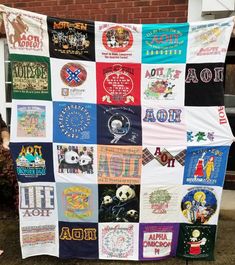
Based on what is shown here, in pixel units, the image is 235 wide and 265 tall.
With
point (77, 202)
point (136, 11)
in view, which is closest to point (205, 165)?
point (77, 202)

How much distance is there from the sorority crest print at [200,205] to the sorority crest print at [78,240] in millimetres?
823

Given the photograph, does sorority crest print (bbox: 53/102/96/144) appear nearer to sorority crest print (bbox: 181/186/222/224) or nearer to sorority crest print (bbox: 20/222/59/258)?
sorority crest print (bbox: 20/222/59/258)

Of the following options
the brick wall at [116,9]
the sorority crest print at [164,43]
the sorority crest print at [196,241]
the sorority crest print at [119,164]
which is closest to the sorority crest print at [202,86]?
the sorority crest print at [164,43]

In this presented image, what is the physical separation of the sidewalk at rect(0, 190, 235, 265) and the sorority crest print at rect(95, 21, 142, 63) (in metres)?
1.82

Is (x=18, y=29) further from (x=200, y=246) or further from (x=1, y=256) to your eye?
(x=200, y=246)

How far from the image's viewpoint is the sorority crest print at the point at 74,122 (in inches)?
109

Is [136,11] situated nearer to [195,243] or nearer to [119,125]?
[119,125]

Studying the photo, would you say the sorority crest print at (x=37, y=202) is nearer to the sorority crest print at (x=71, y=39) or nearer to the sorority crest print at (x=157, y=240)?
the sorority crest print at (x=157, y=240)

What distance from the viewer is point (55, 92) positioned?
2.74 metres

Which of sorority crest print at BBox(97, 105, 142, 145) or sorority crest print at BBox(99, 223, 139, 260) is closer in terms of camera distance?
sorority crest print at BBox(97, 105, 142, 145)

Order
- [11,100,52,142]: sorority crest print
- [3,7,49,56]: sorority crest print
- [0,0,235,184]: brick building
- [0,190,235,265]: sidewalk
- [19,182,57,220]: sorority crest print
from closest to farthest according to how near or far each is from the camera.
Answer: [3,7,49,56]: sorority crest print
[11,100,52,142]: sorority crest print
[19,182,57,220]: sorority crest print
[0,190,235,265]: sidewalk
[0,0,235,184]: brick building

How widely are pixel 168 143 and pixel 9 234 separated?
202 cm

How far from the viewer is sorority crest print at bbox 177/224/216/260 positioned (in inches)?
117

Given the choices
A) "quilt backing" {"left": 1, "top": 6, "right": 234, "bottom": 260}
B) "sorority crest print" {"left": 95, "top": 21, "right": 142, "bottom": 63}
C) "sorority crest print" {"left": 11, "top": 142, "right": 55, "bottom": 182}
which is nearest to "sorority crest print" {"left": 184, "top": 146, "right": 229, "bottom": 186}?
"quilt backing" {"left": 1, "top": 6, "right": 234, "bottom": 260}
